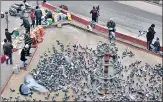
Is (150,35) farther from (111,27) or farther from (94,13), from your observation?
(94,13)

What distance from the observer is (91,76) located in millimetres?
21547

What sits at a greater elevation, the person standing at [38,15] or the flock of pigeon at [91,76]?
the person standing at [38,15]

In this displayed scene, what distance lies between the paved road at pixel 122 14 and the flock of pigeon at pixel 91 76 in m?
6.15

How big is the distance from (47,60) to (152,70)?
533cm

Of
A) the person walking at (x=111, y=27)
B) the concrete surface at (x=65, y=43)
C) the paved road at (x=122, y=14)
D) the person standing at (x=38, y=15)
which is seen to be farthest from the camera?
the paved road at (x=122, y=14)

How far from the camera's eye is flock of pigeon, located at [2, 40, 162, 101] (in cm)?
A: 2019

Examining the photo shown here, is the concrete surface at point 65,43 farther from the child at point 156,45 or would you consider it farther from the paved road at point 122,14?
the paved road at point 122,14

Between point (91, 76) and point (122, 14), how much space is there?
37.5 ft

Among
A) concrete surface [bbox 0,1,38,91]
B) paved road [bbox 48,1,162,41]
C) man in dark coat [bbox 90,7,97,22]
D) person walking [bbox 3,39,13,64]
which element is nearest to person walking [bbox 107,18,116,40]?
man in dark coat [bbox 90,7,97,22]

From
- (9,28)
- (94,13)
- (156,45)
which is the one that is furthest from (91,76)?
(9,28)

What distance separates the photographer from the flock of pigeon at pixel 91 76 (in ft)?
66.2

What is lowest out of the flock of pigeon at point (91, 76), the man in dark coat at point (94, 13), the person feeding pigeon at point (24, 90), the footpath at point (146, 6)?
the person feeding pigeon at point (24, 90)

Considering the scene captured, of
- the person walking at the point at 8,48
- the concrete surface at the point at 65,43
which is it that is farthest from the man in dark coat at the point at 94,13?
the person walking at the point at 8,48

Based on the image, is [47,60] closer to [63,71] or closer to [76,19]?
[63,71]
